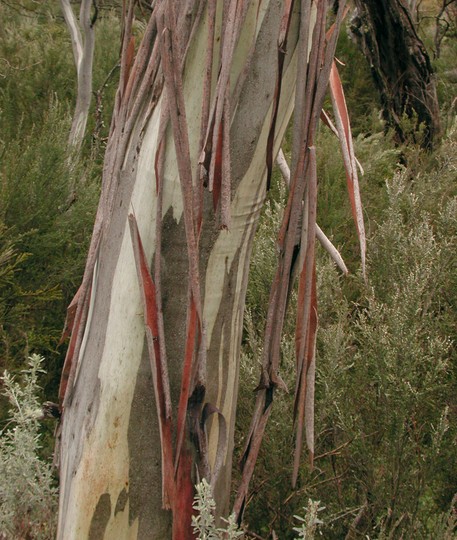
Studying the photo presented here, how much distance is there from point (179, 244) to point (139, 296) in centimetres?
14

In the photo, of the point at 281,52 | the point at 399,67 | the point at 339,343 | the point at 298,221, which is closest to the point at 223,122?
the point at 281,52

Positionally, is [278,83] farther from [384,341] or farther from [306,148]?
[384,341]

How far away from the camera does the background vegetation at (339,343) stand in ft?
7.58

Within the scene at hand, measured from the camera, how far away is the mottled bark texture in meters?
6.22

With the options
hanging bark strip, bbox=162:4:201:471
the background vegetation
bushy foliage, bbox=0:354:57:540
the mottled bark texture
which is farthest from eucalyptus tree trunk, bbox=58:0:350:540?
the mottled bark texture

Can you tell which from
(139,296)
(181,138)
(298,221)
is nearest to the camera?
(181,138)

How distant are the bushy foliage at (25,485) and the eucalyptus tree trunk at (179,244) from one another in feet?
0.61

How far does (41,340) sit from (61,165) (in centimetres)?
107

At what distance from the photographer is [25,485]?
195cm

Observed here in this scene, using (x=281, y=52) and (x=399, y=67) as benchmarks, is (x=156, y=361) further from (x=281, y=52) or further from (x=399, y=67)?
(x=399, y=67)

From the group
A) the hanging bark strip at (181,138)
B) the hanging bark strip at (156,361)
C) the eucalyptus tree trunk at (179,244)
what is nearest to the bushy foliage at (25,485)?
the eucalyptus tree trunk at (179,244)

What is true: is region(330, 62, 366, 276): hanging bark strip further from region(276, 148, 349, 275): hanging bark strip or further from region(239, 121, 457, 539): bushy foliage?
region(239, 121, 457, 539): bushy foliage

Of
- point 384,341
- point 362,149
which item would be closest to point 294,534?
A: point 384,341

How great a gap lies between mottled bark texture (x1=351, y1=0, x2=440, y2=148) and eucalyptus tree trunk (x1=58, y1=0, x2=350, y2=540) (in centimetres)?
490
